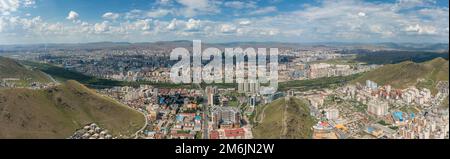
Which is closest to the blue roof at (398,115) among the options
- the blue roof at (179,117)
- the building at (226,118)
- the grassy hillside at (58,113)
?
the building at (226,118)

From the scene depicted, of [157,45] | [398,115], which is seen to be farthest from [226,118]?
[157,45]

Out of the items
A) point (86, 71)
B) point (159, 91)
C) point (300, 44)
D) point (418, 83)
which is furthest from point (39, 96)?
point (300, 44)

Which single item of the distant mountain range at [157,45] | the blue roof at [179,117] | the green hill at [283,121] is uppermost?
the distant mountain range at [157,45]

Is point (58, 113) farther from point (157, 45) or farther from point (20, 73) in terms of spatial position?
point (157, 45)

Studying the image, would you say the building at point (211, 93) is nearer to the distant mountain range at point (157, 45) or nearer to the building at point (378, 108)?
the distant mountain range at point (157, 45)

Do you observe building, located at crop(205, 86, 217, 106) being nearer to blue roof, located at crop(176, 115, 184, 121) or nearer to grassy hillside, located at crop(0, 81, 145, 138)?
blue roof, located at crop(176, 115, 184, 121)

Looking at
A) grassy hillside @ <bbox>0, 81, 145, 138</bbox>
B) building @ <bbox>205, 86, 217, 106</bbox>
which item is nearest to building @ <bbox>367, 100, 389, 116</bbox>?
building @ <bbox>205, 86, 217, 106</bbox>
